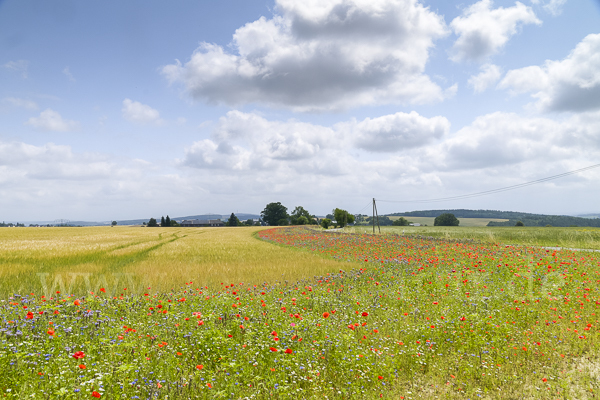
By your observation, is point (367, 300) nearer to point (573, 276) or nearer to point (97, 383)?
point (97, 383)

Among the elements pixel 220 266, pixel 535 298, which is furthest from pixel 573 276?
pixel 220 266

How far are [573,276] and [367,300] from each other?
28.0 ft

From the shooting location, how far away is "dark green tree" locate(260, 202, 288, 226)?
132000mm

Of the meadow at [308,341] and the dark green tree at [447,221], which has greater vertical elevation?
the meadow at [308,341]

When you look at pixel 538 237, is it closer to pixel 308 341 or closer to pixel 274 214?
pixel 308 341

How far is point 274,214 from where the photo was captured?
133 metres

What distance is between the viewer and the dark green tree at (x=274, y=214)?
132 metres

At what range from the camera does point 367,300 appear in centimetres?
834

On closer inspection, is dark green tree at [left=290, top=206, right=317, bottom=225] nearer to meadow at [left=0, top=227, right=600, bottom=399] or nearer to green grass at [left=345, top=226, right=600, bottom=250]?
green grass at [left=345, top=226, right=600, bottom=250]

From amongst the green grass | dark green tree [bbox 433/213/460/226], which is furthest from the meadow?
dark green tree [bbox 433/213/460/226]

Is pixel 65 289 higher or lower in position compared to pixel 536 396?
higher

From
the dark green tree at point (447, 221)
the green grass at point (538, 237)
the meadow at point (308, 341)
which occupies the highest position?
the meadow at point (308, 341)

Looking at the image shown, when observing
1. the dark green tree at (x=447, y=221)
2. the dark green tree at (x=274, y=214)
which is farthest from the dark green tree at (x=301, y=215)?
the dark green tree at (x=447, y=221)

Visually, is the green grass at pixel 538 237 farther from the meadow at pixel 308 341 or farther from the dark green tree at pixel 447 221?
the dark green tree at pixel 447 221
